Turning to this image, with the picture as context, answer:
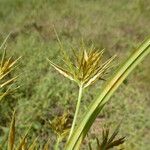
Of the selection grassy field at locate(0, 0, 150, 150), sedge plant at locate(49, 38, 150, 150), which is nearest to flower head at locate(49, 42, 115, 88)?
sedge plant at locate(49, 38, 150, 150)

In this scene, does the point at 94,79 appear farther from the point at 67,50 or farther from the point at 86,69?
the point at 67,50

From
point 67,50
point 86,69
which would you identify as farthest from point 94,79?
point 67,50

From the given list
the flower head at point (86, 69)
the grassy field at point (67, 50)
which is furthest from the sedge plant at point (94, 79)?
the grassy field at point (67, 50)

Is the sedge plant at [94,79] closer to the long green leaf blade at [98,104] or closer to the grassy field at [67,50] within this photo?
the long green leaf blade at [98,104]

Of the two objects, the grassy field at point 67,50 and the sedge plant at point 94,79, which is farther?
the grassy field at point 67,50

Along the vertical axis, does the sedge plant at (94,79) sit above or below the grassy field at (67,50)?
below

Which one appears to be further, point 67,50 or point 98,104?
point 67,50

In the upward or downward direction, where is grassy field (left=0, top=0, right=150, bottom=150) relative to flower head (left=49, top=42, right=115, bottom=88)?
upward

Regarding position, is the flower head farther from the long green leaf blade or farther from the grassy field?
the grassy field

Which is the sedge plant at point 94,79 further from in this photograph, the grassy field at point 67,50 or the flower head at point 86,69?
the grassy field at point 67,50

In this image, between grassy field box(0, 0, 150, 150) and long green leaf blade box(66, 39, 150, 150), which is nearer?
long green leaf blade box(66, 39, 150, 150)
